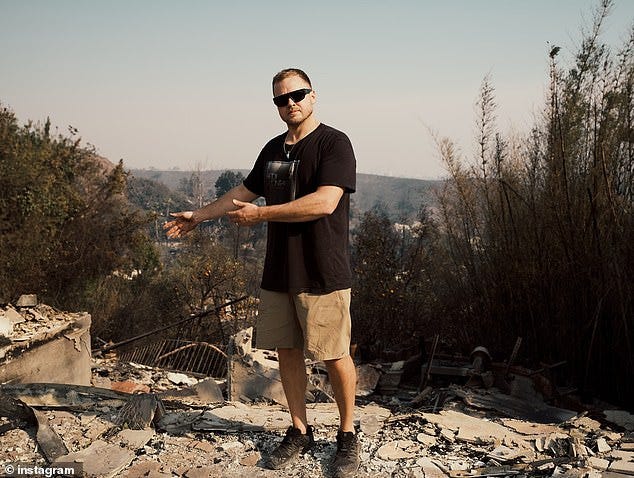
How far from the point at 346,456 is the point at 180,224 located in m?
1.31

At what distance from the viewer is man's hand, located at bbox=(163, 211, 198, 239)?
8.82 feet

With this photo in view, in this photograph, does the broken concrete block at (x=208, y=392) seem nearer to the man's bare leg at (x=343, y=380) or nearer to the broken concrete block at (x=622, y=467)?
the man's bare leg at (x=343, y=380)

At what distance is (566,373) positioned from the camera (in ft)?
15.8

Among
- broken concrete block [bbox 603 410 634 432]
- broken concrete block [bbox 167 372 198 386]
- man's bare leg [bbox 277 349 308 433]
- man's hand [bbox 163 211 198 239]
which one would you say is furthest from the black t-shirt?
broken concrete block [bbox 167 372 198 386]

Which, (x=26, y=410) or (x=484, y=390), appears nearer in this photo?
(x=26, y=410)

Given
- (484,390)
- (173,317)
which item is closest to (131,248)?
(173,317)

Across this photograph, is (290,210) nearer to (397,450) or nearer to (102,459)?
(397,450)

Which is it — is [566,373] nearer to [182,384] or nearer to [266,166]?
[266,166]

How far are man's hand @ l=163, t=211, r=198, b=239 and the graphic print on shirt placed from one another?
0.44 metres

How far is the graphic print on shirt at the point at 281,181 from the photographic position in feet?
7.98

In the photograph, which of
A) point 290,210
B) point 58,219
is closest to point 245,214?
point 290,210

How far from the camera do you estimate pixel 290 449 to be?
8.53 ft

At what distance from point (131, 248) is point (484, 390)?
15.6 meters

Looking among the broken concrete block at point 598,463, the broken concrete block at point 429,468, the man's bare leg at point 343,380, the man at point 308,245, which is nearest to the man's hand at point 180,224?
the man at point 308,245
